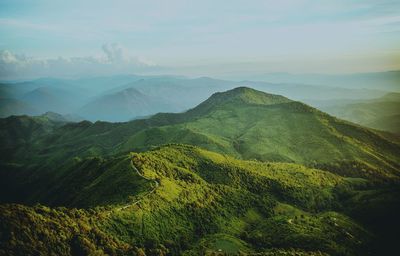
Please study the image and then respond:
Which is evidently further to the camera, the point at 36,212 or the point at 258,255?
the point at 258,255

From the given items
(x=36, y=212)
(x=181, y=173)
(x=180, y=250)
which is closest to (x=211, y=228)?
(x=180, y=250)

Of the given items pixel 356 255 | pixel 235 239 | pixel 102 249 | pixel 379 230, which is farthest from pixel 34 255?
pixel 379 230

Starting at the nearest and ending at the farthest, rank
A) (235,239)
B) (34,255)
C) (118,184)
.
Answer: (34,255)
(235,239)
(118,184)

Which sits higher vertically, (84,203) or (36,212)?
(36,212)

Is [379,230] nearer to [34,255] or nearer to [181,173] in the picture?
[181,173]

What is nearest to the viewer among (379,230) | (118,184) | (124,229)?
(124,229)

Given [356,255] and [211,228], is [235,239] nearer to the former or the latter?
[211,228]

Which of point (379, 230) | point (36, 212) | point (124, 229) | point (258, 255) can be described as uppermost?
point (36, 212)
